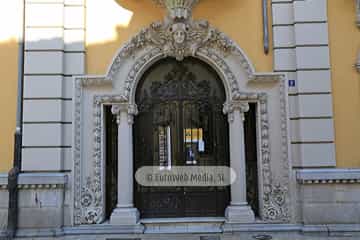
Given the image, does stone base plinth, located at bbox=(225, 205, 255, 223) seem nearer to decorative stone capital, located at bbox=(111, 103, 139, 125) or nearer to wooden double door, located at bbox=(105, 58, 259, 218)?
wooden double door, located at bbox=(105, 58, 259, 218)

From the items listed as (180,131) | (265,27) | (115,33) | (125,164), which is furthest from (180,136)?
(265,27)

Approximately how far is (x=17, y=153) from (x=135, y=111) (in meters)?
2.67

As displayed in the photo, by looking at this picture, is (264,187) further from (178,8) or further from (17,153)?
(17,153)

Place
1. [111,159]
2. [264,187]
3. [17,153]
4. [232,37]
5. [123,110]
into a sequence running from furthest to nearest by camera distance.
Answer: [111,159]
[232,37]
[123,110]
[264,187]
[17,153]

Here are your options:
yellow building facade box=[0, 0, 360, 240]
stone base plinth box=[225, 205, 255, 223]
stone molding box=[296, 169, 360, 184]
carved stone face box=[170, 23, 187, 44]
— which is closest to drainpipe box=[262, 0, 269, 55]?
yellow building facade box=[0, 0, 360, 240]

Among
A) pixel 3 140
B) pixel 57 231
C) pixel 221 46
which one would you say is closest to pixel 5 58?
pixel 3 140

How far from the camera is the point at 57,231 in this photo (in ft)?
20.9

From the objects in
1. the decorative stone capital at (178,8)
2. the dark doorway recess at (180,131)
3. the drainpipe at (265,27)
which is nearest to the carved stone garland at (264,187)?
the dark doorway recess at (180,131)

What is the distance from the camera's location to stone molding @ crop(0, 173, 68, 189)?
21.1 feet

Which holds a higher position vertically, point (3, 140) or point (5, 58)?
point (5, 58)

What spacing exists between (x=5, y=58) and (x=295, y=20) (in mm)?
6576

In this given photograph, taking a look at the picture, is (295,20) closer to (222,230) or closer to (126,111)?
(126,111)

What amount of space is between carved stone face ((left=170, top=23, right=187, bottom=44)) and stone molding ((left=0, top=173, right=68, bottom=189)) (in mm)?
3878

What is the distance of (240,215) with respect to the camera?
21.7 ft
